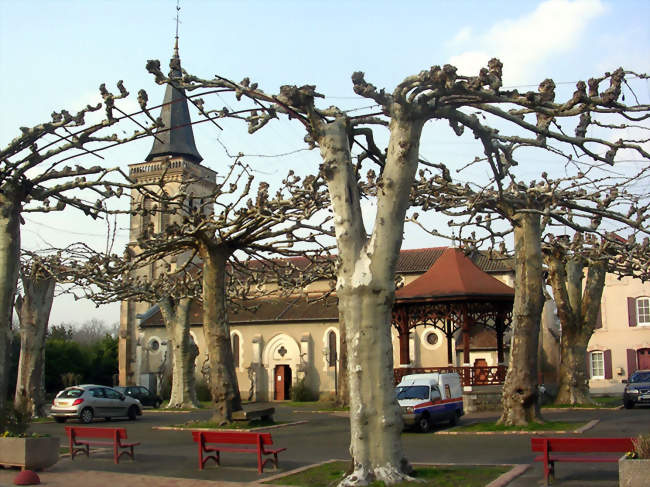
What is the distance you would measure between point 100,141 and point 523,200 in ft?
37.2

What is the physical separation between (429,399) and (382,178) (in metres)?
12.6

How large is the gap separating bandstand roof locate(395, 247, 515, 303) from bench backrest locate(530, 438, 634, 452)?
61.2 feet

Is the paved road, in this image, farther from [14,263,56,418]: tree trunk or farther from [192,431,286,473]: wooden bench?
[14,263,56,418]: tree trunk

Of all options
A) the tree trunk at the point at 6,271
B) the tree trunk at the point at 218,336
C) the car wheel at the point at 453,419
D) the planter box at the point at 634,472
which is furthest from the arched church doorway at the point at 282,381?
the planter box at the point at 634,472

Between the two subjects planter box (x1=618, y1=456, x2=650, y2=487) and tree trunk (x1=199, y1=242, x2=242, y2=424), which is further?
tree trunk (x1=199, y1=242, x2=242, y2=424)

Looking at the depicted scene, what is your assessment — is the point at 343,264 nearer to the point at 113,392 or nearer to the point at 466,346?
the point at 466,346

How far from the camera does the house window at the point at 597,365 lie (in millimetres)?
46875

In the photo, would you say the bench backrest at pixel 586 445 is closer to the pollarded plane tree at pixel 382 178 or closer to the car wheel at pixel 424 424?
the pollarded plane tree at pixel 382 178

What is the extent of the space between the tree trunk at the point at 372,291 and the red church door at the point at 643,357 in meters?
39.1

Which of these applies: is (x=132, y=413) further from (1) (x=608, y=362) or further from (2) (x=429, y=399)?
(1) (x=608, y=362)

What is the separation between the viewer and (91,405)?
98.0ft

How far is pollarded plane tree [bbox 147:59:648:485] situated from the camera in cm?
1087

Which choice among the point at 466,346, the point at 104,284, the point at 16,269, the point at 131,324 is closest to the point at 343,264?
the point at 16,269

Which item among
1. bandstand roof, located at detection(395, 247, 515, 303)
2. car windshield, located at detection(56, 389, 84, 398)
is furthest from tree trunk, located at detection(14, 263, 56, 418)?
bandstand roof, located at detection(395, 247, 515, 303)
